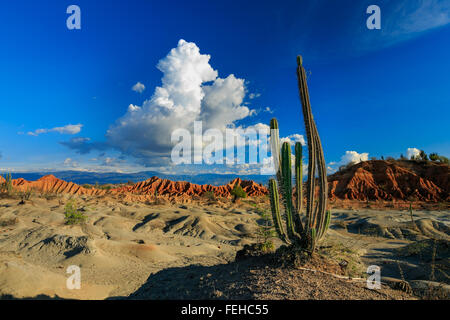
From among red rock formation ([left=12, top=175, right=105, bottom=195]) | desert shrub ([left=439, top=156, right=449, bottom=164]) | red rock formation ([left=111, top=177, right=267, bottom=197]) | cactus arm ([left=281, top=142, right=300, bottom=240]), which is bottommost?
red rock formation ([left=111, top=177, right=267, bottom=197])

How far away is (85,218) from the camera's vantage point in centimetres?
982

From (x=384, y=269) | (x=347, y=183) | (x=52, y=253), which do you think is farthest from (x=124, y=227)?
(x=347, y=183)

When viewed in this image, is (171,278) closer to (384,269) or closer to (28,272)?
(28,272)

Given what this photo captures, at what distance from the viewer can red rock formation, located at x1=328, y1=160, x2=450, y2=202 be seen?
25000 mm

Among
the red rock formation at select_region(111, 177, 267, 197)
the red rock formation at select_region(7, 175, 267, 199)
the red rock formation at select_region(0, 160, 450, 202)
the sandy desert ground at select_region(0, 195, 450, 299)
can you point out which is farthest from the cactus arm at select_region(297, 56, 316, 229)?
the red rock formation at select_region(111, 177, 267, 197)

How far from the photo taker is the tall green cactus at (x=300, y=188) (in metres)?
4.14

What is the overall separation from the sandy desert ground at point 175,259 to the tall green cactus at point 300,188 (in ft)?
2.00

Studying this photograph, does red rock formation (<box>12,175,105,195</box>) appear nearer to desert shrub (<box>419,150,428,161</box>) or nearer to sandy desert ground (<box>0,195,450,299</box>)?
sandy desert ground (<box>0,195,450,299</box>)

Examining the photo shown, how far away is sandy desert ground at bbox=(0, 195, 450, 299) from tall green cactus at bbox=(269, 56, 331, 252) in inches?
24.0

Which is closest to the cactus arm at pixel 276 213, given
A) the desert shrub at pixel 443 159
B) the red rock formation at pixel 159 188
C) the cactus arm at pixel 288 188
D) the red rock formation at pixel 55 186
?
the cactus arm at pixel 288 188

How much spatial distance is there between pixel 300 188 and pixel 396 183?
3015 cm

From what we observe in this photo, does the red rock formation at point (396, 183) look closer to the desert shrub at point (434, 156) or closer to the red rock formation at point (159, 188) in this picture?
the desert shrub at point (434, 156)

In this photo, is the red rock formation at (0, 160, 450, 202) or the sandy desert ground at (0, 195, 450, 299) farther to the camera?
the red rock formation at (0, 160, 450, 202)
